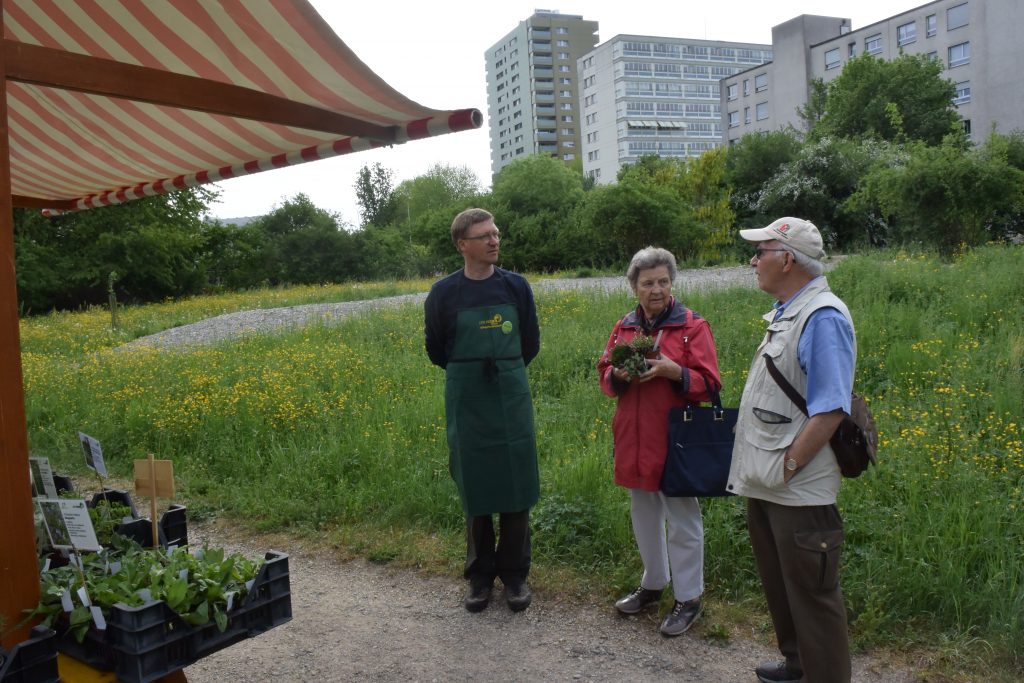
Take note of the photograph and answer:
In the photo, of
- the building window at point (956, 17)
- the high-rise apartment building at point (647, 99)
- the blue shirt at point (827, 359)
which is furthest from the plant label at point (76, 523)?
the high-rise apartment building at point (647, 99)

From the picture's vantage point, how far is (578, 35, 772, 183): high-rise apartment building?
391ft

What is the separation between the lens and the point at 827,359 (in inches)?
121

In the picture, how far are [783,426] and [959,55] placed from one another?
229 ft

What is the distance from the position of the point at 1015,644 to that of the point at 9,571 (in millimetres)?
4363

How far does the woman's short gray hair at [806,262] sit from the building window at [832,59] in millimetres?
77393

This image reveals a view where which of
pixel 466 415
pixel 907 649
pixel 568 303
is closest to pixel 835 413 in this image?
pixel 907 649

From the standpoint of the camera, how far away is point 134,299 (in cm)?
3253

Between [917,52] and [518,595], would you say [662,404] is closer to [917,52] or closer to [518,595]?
[518,595]

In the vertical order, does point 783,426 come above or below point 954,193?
below

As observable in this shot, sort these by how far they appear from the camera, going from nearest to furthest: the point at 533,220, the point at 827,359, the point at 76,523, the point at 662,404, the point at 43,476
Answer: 1. the point at 76,523
2. the point at 827,359
3. the point at 43,476
4. the point at 662,404
5. the point at 533,220

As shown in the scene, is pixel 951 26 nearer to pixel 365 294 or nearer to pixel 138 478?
pixel 365 294

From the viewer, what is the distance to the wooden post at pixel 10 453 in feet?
8.52

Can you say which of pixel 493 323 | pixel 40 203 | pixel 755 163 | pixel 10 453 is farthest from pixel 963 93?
pixel 10 453

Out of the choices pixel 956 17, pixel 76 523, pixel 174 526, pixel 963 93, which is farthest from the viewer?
pixel 956 17
